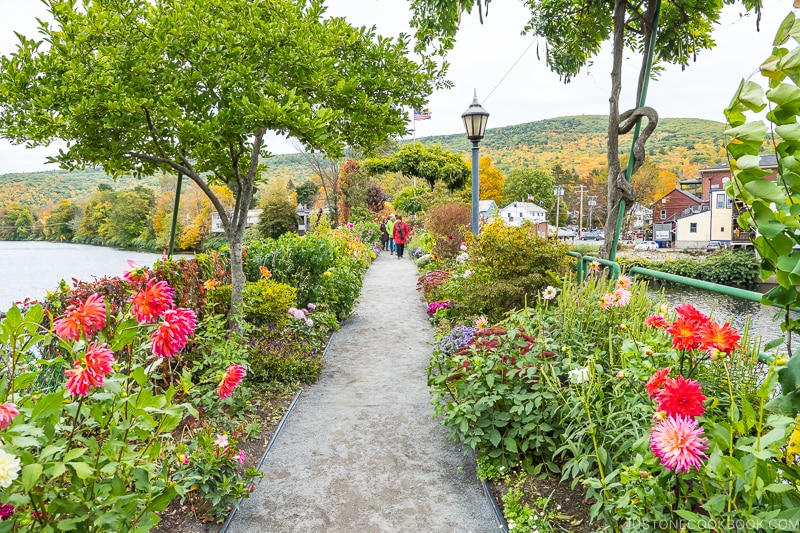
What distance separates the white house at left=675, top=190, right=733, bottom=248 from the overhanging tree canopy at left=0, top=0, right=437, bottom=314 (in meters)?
36.2

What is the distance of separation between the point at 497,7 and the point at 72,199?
6.64 m

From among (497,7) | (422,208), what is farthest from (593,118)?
(497,7)

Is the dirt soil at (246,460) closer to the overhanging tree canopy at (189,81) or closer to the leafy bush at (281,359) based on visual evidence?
the leafy bush at (281,359)

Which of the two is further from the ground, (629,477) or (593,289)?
(593,289)

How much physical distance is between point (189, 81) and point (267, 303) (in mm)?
2296

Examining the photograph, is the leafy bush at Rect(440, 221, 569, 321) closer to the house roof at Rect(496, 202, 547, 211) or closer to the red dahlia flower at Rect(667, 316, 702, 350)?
the red dahlia flower at Rect(667, 316, 702, 350)

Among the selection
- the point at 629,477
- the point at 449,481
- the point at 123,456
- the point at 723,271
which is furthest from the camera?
the point at 723,271

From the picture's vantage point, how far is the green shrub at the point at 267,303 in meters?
4.71

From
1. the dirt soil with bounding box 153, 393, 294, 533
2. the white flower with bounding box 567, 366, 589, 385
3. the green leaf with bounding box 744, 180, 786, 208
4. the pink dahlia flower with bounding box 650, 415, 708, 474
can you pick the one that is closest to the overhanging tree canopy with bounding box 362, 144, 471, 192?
the dirt soil with bounding box 153, 393, 294, 533

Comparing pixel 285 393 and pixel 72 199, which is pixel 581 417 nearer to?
pixel 285 393

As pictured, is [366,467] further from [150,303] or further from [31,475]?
[31,475]

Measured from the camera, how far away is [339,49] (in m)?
3.95

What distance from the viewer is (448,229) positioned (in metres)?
11.7

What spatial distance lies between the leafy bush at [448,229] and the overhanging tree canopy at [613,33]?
4093 millimetres
